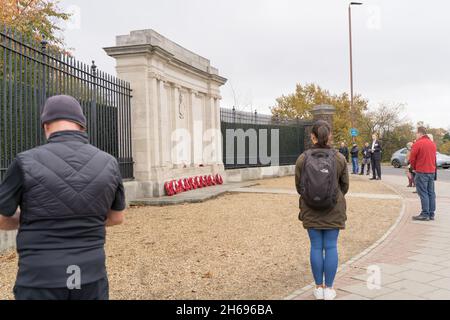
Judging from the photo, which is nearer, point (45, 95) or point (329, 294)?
point (329, 294)

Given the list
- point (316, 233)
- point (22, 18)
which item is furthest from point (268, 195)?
point (22, 18)

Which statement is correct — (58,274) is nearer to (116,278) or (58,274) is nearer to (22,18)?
(116,278)

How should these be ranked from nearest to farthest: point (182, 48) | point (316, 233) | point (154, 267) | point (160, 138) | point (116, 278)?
1. point (316, 233)
2. point (116, 278)
3. point (154, 267)
4. point (160, 138)
5. point (182, 48)

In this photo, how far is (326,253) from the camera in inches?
164

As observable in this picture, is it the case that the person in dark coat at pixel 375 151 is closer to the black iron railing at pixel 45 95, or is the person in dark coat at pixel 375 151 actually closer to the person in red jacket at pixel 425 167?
the person in red jacket at pixel 425 167

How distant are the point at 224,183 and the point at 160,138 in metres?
4.83

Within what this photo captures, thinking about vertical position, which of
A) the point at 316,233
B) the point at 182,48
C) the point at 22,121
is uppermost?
the point at 182,48

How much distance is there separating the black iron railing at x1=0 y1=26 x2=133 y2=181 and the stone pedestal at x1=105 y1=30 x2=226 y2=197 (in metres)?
0.36

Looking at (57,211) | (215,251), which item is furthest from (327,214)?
(57,211)

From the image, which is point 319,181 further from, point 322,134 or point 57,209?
point 57,209

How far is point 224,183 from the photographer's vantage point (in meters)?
16.1

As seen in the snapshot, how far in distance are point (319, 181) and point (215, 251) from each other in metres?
2.73

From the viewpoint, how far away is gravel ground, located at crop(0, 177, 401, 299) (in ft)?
15.1
